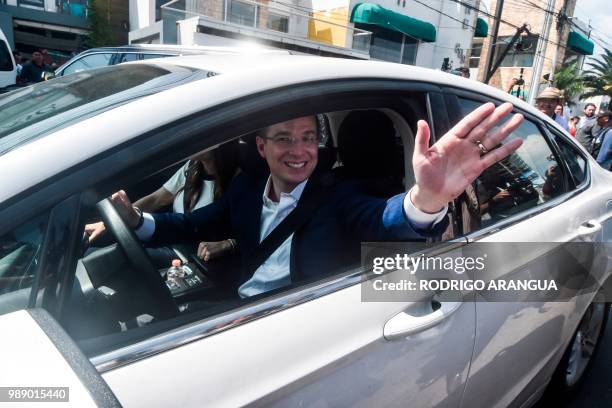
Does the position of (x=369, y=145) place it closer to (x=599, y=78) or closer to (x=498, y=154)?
(x=498, y=154)

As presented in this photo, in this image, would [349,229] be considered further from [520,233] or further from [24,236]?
[24,236]

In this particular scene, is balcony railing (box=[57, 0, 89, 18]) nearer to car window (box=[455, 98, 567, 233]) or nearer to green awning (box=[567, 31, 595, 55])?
car window (box=[455, 98, 567, 233])

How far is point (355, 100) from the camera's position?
4.25 ft

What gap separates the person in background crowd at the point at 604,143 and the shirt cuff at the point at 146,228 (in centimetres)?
589

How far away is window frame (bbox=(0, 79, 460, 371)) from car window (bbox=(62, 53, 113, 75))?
18.3ft

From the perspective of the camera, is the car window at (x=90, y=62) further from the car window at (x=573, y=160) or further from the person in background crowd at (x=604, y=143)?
the person in background crowd at (x=604, y=143)

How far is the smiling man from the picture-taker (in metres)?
1.23

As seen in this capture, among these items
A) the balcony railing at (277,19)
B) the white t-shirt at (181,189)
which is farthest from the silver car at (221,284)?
the balcony railing at (277,19)

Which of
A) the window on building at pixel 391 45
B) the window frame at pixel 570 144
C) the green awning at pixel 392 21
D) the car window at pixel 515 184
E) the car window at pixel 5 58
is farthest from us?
the window on building at pixel 391 45

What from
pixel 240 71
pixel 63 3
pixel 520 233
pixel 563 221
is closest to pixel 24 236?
pixel 240 71

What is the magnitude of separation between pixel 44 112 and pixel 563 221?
182 cm

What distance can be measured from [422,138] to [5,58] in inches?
388

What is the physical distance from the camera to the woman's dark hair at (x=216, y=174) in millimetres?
2344

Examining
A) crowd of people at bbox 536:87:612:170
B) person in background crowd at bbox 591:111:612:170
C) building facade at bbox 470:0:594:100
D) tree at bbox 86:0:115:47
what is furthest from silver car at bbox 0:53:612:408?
building facade at bbox 470:0:594:100
